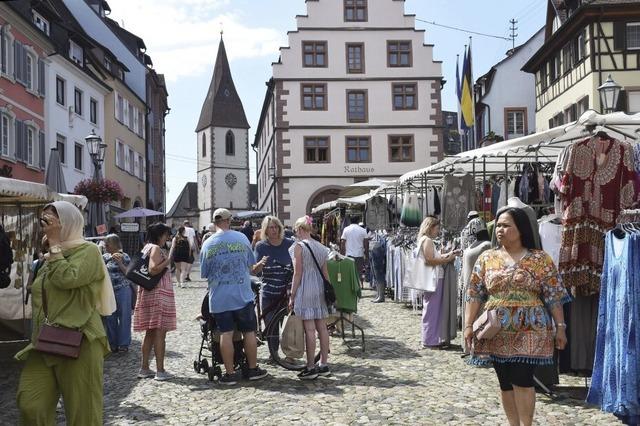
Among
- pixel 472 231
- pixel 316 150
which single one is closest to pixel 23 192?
pixel 472 231

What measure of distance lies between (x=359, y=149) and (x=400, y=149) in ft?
7.65

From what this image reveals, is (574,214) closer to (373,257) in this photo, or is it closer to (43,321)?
(43,321)

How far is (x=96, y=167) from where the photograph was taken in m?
20.5

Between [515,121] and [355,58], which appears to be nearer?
[515,121]

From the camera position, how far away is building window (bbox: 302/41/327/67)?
1724 inches

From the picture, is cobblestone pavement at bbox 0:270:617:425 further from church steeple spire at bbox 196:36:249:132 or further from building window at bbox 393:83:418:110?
church steeple spire at bbox 196:36:249:132

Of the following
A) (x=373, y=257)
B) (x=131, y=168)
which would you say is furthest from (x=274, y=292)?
(x=131, y=168)

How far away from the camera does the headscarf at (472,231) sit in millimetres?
10172

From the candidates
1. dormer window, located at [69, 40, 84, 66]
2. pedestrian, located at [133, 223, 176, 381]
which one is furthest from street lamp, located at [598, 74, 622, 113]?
dormer window, located at [69, 40, 84, 66]

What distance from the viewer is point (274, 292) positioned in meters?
9.38

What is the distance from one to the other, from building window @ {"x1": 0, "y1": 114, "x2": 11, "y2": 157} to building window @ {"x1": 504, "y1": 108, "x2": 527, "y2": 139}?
26.3 meters

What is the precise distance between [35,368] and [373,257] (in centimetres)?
1315

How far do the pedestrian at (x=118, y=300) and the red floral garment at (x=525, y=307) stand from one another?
6.48 m

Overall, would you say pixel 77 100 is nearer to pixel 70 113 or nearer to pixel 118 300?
pixel 70 113
